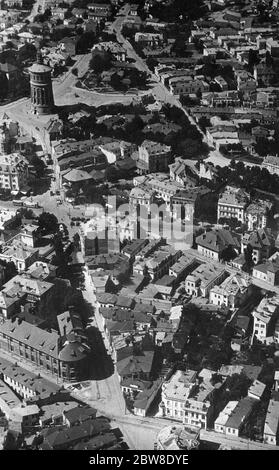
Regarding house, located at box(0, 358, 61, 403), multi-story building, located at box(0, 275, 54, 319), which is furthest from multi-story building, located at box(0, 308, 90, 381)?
multi-story building, located at box(0, 275, 54, 319)

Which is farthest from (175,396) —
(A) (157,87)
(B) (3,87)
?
(B) (3,87)

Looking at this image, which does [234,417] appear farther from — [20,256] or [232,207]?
[232,207]

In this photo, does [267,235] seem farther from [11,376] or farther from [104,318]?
[11,376]

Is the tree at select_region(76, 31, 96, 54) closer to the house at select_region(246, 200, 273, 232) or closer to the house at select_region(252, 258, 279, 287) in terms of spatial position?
the house at select_region(246, 200, 273, 232)

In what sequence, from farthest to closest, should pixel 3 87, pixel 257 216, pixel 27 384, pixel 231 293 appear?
1. pixel 3 87
2. pixel 257 216
3. pixel 231 293
4. pixel 27 384

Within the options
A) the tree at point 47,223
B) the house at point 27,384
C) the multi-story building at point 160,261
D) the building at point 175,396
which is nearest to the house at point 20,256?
the tree at point 47,223
